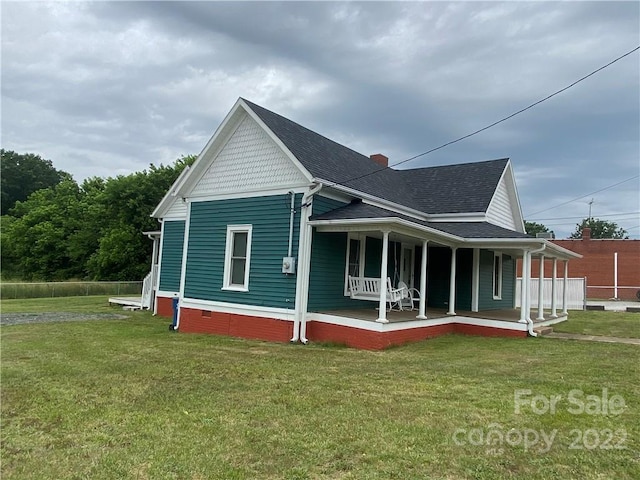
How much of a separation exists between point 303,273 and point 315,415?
5.67 m

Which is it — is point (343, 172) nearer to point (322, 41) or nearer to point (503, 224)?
point (322, 41)

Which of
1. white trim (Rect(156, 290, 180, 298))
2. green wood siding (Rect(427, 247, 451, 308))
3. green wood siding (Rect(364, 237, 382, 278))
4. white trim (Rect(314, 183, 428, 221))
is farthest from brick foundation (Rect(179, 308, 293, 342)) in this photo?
green wood siding (Rect(427, 247, 451, 308))

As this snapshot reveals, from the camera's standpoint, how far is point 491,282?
15703 mm

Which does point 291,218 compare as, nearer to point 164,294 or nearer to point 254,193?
point 254,193

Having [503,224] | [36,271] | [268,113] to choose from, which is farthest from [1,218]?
[503,224]

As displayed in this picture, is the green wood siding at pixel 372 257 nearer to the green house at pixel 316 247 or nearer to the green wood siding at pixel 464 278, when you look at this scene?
the green house at pixel 316 247

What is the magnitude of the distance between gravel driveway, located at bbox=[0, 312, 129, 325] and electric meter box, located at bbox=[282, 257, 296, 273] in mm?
7460

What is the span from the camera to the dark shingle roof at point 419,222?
1011 centimetres

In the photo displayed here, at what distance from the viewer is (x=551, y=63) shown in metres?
10.2

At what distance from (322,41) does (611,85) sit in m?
6.88

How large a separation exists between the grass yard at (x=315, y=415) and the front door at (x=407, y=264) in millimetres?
5475

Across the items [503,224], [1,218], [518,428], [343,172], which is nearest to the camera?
[518,428]

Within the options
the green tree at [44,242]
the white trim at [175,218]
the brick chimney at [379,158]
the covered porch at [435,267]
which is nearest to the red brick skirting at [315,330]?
the covered porch at [435,267]

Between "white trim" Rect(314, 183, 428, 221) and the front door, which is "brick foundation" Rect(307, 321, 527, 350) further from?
"white trim" Rect(314, 183, 428, 221)
